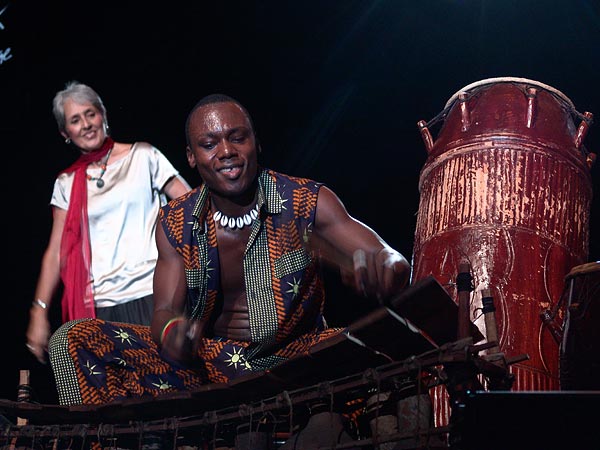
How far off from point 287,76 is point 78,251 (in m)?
2.13

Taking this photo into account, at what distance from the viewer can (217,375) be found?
11.8 feet

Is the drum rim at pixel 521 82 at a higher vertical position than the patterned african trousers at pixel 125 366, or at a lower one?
higher

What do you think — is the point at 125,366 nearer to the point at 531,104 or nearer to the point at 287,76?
the point at 531,104

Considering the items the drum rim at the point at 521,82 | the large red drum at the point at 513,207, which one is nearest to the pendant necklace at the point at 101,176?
the large red drum at the point at 513,207

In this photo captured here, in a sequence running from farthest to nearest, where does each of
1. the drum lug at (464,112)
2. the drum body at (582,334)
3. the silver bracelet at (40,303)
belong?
the silver bracelet at (40,303) → the drum lug at (464,112) → the drum body at (582,334)

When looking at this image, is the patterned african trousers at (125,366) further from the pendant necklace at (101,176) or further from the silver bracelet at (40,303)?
the pendant necklace at (101,176)

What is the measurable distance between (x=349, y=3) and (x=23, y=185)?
9.36ft

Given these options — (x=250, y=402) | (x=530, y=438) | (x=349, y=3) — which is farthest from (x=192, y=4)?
(x=530, y=438)

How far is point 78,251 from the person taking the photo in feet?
17.7

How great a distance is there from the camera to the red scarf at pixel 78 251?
205 inches

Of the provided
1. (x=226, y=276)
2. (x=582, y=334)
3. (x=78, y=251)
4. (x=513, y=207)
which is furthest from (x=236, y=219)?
(x=78, y=251)

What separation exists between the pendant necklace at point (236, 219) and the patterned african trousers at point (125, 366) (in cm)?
55

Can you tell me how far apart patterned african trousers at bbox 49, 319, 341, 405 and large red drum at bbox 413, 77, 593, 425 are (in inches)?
36.4

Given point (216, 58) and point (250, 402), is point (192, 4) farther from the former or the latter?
point (250, 402)
